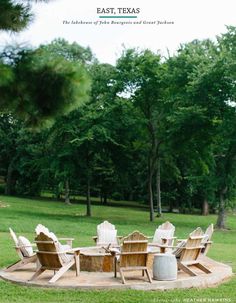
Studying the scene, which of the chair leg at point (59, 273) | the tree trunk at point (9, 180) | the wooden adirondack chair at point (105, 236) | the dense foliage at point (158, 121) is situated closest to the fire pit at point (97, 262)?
the chair leg at point (59, 273)

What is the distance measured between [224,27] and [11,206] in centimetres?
1935

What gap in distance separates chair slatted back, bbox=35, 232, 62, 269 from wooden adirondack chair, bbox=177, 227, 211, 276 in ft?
8.12

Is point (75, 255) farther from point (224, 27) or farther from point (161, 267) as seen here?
point (224, 27)

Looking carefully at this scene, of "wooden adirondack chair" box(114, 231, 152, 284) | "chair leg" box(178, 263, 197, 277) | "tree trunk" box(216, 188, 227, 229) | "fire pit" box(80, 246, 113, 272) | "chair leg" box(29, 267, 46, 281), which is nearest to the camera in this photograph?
"wooden adirondack chair" box(114, 231, 152, 284)

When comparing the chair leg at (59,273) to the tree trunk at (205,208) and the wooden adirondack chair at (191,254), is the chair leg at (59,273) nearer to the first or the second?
the wooden adirondack chair at (191,254)

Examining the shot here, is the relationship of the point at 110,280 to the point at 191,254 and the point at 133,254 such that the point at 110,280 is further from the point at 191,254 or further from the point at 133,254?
the point at 191,254

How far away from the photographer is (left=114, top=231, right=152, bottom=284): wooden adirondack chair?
981 cm

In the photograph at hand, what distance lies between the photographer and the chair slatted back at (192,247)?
35.1ft

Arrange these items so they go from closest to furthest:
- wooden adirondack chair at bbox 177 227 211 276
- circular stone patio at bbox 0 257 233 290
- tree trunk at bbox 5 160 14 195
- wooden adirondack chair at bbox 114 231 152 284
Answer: circular stone patio at bbox 0 257 233 290
wooden adirondack chair at bbox 114 231 152 284
wooden adirondack chair at bbox 177 227 211 276
tree trunk at bbox 5 160 14 195

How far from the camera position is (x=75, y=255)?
34.6ft

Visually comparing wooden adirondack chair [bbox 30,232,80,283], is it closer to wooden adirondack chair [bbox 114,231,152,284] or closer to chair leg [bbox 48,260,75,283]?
chair leg [bbox 48,260,75,283]

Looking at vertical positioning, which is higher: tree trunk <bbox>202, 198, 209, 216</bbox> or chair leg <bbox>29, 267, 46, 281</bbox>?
tree trunk <bbox>202, 198, 209, 216</bbox>

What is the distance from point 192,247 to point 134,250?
1475 millimetres

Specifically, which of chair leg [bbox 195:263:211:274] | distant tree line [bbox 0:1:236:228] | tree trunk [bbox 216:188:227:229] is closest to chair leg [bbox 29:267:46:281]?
chair leg [bbox 195:263:211:274]
